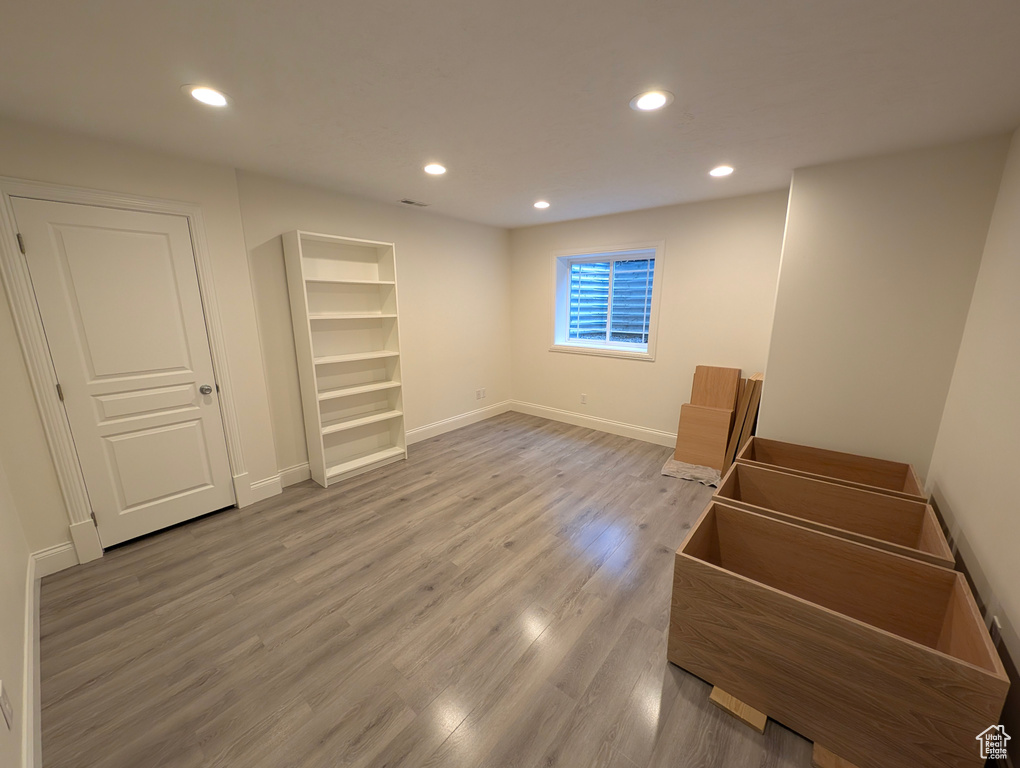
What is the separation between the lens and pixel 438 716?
1.44 m

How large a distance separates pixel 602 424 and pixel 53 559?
444cm

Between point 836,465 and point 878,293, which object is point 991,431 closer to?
point 836,465

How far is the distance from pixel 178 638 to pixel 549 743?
1747 mm

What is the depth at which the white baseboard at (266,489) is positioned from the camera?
2.95m

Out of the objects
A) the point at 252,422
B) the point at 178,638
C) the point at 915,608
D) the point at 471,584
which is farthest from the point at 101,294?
the point at 915,608

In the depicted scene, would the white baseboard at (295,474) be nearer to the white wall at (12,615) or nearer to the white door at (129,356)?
the white door at (129,356)

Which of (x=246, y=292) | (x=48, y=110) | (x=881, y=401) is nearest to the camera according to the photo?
(x=48, y=110)

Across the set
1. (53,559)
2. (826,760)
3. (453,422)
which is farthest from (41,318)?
(826,760)

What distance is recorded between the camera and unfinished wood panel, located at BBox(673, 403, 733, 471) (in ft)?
11.2

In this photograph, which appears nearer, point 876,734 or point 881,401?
point 876,734

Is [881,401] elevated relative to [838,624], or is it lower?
elevated

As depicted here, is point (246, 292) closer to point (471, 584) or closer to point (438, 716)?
point (471, 584)

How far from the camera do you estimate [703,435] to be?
3.49m

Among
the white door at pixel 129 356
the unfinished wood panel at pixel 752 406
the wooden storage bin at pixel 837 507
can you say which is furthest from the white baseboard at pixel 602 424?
the white door at pixel 129 356
